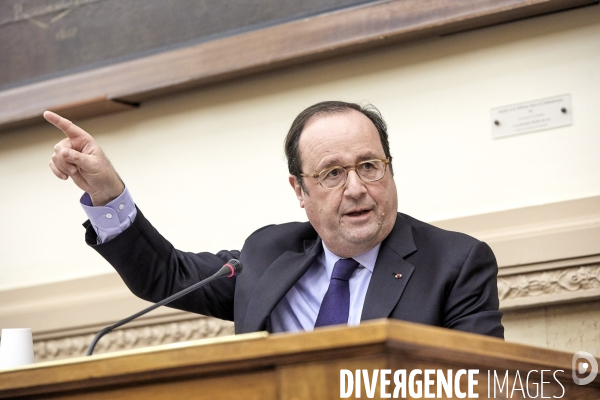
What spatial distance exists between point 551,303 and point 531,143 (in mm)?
607

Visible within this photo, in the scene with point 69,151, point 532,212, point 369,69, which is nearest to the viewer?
point 69,151

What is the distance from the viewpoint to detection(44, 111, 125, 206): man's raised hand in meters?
2.16

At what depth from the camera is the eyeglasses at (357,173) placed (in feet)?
7.83

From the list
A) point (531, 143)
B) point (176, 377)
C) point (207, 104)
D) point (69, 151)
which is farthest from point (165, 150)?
point (176, 377)

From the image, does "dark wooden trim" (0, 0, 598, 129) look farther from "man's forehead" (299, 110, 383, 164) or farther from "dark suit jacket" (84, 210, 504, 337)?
"dark suit jacket" (84, 210, 504, 337)

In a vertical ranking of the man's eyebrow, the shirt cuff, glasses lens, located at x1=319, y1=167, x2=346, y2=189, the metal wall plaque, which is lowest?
the shirt cuff

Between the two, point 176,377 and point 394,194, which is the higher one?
point 394,194

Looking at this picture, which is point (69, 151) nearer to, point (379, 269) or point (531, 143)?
point (379, 269)

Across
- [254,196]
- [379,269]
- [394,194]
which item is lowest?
[379,269]

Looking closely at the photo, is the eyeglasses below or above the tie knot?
above

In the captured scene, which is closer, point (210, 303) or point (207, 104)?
point (210, 303)

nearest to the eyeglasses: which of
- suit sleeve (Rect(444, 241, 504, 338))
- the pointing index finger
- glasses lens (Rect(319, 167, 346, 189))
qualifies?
glasses lens (Rect(319, 167, 346, 189))

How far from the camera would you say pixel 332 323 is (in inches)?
87.7

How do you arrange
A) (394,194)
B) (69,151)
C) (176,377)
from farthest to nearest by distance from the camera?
(394,194) → (69,151) → (176,377)
